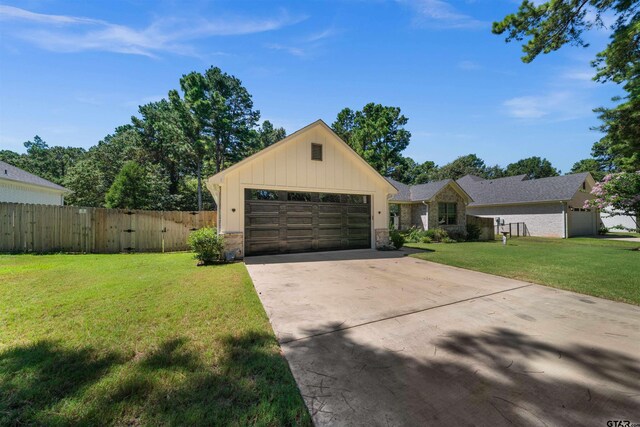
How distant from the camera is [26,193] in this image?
47.6 feet

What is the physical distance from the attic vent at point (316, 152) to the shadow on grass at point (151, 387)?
8.48 meters

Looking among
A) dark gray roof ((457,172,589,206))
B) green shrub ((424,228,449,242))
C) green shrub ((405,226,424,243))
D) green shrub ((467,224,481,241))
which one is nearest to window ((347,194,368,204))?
green shrub ((405,226,424,243))

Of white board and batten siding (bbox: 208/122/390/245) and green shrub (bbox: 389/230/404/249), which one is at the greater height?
white board and batten siding (bbox: 208/122/390/245)

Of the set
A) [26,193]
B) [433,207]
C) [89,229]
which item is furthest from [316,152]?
[26,193]

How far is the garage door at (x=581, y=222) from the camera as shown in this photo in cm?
2009

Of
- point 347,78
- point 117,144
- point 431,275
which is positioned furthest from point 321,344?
point 117,144

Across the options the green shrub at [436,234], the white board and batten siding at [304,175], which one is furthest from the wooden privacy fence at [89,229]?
the green shrub at [436,234]

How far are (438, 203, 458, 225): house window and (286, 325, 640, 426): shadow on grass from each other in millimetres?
16382

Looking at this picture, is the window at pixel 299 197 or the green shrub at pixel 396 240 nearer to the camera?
the window at pixel 299 197

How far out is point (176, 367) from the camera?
2494mm

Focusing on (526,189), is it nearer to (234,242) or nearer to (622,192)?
(622,192)

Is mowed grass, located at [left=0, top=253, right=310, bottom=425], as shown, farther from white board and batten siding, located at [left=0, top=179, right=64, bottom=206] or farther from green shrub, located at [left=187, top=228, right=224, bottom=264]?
white board and batten siding, located at [left=0, top=179, right=64, bottom=206]

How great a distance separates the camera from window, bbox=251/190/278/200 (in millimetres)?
9820

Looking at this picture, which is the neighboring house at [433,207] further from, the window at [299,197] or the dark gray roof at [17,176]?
the dark gray roof at [17,176]
